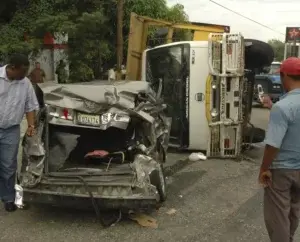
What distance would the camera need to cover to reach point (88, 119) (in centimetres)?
475

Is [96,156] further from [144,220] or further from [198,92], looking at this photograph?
[198,92]

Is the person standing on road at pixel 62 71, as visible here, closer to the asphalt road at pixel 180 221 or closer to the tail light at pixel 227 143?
the tail light at pixel 227 143

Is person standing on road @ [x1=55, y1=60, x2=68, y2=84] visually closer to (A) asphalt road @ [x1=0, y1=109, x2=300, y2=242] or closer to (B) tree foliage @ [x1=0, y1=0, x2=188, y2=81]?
(B) tree foliage @ [x1=0, y1=0, x2=188, y2=81]

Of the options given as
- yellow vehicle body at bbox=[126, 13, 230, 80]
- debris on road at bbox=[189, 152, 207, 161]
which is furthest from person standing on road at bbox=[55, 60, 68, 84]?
debris on road at bbox=[189, 152, 207, 161]

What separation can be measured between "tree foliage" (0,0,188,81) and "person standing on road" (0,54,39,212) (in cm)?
1032

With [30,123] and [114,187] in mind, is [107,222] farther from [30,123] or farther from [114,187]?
[30,123]

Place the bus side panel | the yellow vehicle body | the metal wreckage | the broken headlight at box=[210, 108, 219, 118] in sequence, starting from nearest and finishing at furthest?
1. the metal wreckage
2. the broken headlight at box=[210, 108, 219, 118]
3. the bus side panel
4. the yellow vehicle body

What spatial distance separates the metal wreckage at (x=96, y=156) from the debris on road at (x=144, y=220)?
0.24 metres

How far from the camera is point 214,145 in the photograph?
25.7 feet

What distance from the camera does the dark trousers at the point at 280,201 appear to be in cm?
338

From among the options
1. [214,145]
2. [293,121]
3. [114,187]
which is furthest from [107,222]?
[214,145]

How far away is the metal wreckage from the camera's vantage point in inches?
175

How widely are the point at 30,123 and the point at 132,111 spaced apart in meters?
1.08

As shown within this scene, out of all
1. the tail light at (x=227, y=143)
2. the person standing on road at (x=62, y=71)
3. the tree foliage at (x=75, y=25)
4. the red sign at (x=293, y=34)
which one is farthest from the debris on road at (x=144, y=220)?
the red sign at (x=293, y=34)
